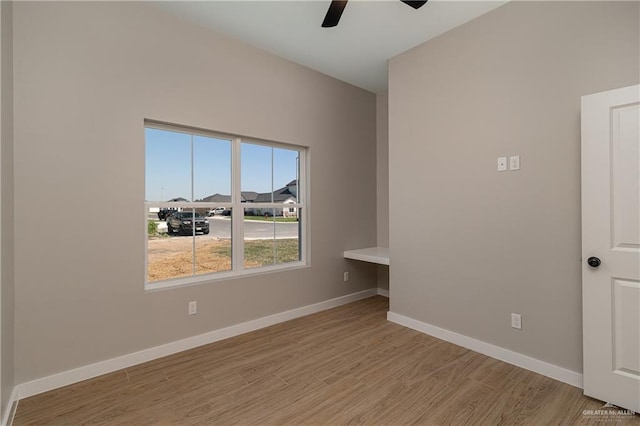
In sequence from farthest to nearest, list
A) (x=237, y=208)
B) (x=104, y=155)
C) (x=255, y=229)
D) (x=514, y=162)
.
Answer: (x=255, y=229)
(x=237, y=208)
(x=514, y=162)
(x=104, y=155)

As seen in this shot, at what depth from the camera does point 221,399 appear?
2047mm

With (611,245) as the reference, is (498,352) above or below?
below

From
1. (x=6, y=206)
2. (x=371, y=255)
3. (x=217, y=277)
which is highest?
(x=6, y=206)

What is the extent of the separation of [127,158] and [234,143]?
1.01 meters

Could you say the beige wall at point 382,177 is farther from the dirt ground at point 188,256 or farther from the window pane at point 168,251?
the window pane at point 168,251

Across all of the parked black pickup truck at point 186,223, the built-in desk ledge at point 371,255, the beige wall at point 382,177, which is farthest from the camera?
the beige wall at point 382,177

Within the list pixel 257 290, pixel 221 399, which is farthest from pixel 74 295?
pixel 257 290

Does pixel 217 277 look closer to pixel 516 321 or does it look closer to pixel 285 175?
pixel 285 175

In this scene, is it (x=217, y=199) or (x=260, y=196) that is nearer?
(x=217, y=199)

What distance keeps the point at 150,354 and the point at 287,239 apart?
1.71 m

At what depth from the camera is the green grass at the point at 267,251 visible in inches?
130

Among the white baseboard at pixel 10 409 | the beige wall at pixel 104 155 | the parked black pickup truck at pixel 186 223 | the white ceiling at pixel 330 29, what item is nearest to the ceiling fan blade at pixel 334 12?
the white ceiling at pixel 330 29

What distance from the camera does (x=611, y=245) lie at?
1954mm

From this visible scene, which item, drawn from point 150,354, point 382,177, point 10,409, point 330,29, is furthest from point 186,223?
point 382,177
